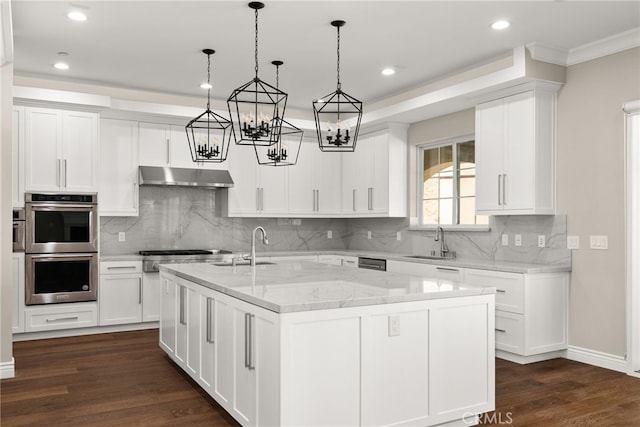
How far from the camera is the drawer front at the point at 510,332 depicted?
452cm

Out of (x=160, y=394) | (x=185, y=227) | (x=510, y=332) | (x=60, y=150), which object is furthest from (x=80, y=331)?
(x=510, y=332)

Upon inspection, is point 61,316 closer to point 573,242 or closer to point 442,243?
point 442,243

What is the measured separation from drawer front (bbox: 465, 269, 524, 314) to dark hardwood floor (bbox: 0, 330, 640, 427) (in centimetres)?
49

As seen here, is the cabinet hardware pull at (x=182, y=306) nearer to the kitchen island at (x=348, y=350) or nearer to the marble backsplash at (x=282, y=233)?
the kitchen island at (x=348, y=350)

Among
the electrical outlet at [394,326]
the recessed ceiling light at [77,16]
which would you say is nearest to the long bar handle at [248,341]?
the electrical outlet at [394,326]

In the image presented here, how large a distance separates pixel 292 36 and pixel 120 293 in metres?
3.38

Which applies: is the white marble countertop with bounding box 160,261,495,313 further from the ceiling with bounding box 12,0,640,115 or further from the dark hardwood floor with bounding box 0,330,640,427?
the ceiling with bounding box 12,0,640,115

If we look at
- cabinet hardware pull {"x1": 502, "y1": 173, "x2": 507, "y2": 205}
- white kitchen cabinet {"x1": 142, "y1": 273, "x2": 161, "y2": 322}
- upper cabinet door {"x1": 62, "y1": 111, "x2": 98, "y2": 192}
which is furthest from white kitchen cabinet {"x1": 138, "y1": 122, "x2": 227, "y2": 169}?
cabinet hardware pull {"x1": 502, "y1": 173, "x2": 507, "y2": 205}

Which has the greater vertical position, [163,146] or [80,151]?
[163,146]

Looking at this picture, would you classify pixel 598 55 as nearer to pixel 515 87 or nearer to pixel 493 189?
pixel 515 87

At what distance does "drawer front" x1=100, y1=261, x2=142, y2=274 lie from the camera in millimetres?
5768

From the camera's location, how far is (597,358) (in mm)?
4473

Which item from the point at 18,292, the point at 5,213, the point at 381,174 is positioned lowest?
the point at 18,292

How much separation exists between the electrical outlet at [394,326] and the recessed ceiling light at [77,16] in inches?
122
